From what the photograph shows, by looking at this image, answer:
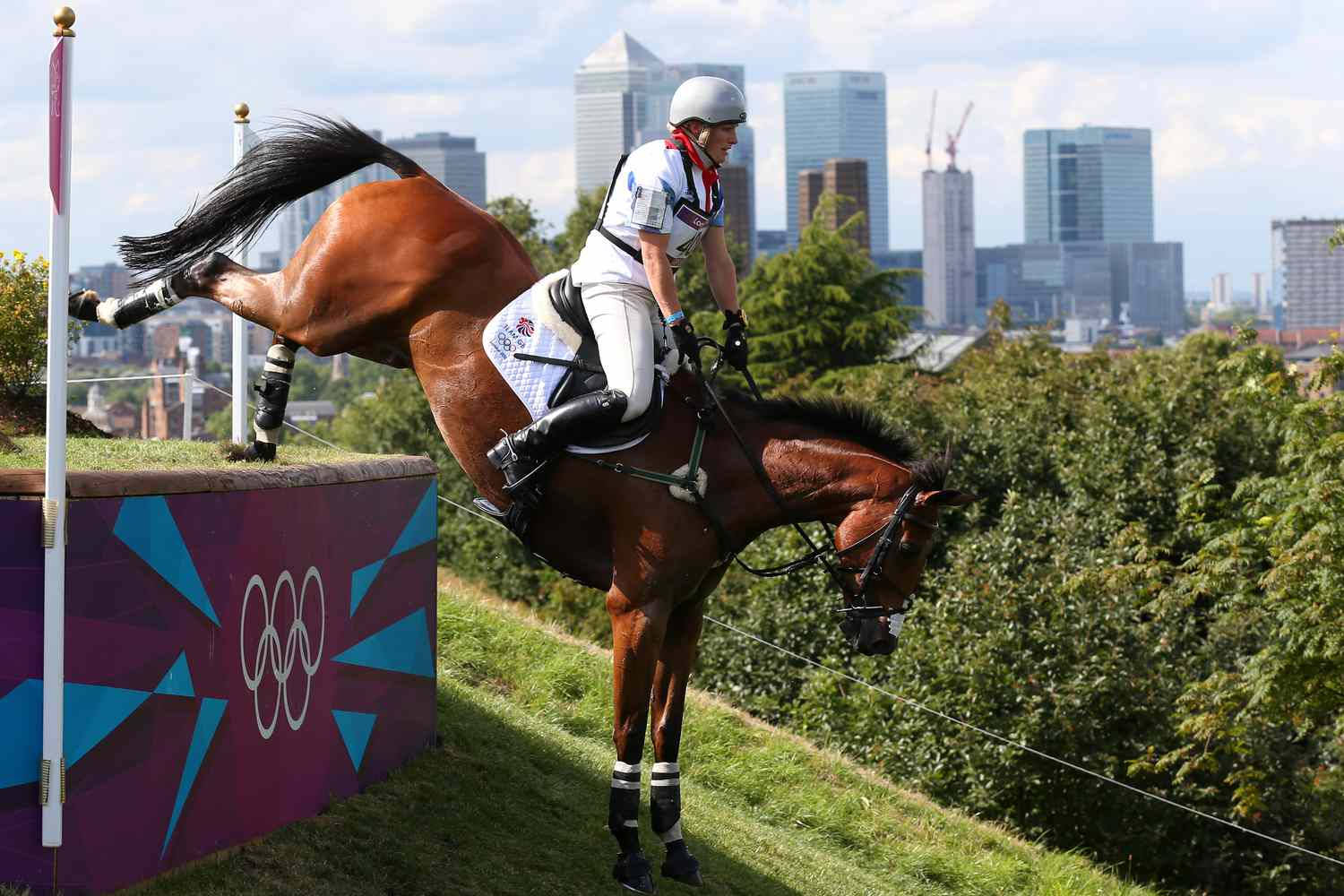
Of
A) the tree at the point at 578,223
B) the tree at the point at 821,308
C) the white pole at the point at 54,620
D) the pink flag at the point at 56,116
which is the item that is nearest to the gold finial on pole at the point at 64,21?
the pink flag at the point at 56,116

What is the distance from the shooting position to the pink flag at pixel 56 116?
5.20 meters

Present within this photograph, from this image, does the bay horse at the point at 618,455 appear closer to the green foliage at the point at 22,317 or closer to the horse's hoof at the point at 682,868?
the horse's hoof at the point at 682,868

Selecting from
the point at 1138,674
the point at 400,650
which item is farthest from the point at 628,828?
the point at 1138,674

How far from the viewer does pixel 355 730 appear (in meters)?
7.12

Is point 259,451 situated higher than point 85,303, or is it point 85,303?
point 85,303

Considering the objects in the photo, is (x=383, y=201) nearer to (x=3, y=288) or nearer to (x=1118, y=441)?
(x=3, y=288)

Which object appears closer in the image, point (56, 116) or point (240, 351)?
point (56, 116)

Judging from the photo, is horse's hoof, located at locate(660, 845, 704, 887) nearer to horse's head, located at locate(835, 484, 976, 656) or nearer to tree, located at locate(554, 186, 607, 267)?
horse's head, located at locate(835, 484, 976, 656)

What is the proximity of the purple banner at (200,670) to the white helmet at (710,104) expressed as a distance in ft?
7.32

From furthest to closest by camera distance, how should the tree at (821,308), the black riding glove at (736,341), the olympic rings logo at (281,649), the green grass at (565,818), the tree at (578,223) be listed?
the tree at (578,223) → the tree at (821,308) → the black riding glove at (736,341) → the green grass at (565,818) → the olympic rings logo at (281,649)

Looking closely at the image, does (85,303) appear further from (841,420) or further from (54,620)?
(841,420)

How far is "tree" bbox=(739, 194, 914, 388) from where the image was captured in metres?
42.9

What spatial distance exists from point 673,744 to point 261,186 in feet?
10.7

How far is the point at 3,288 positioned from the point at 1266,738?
14280mm
